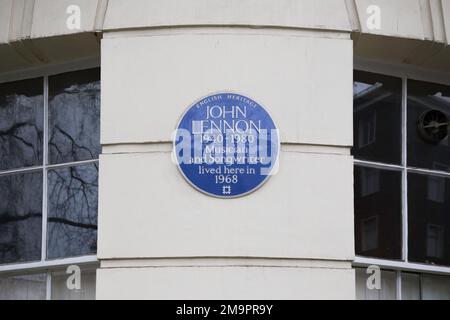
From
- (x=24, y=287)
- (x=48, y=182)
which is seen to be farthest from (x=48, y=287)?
(x=48, y=182)

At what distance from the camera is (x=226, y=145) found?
13.6 meters

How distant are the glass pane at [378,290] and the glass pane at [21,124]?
11.3ft

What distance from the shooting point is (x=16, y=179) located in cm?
1504

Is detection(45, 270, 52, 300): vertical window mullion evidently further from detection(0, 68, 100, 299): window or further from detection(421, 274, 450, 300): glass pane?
detection(421, 274, 450, 300): glass pane

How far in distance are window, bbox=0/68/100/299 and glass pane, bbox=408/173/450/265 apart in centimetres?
317

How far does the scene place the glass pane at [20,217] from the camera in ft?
48.5

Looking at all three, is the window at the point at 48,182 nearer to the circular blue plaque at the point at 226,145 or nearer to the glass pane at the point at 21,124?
the glass pane at the point at 21,124

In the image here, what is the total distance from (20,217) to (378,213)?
3608 millimetres

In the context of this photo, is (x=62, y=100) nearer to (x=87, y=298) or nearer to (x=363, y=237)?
(x=87, y=298)

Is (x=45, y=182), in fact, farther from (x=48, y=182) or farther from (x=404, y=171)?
(x=404, y=171)
